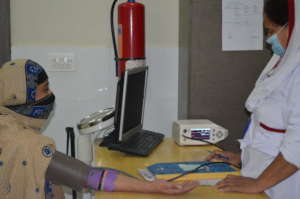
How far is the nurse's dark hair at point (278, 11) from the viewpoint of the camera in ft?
5.33

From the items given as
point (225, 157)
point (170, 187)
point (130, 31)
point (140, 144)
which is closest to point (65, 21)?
point (130, 31)

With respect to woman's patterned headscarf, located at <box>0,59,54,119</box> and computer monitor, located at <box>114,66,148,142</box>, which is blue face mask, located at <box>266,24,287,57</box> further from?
woman's patterned headscarf, located at <box>0,59,54,119</box>

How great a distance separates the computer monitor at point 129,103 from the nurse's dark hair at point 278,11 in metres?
0.69

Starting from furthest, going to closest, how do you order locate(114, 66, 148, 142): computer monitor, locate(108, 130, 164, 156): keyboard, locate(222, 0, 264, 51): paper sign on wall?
locate(222, 0, 264, 51): paper sign on wall → locate(108, 130, 164, 156): keyboard → locate(114, 66, 148, 142): computer monitor

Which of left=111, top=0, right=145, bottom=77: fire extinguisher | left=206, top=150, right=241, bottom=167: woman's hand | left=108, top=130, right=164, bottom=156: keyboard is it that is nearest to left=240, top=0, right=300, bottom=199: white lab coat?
left=206, top=150, right=241, bottom=167: woman's hand

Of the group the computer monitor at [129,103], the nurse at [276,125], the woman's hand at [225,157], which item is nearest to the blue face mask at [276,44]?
the nurse at [276,125]

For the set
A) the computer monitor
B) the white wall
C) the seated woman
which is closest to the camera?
the seated woman

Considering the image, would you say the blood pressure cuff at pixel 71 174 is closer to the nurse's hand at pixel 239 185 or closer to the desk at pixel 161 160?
the desk at pixel 161 160

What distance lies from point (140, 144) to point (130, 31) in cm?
75

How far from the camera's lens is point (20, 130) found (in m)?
1.39

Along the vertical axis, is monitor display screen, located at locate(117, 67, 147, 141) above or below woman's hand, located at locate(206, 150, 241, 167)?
above

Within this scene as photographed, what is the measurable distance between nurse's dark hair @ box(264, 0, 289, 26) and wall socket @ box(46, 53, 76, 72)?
1.38 meters

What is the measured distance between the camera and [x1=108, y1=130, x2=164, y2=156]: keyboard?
1.96 m

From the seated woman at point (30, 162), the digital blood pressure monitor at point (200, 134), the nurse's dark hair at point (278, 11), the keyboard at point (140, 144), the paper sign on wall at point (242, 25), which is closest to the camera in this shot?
the seated woman at point (30, 162)
